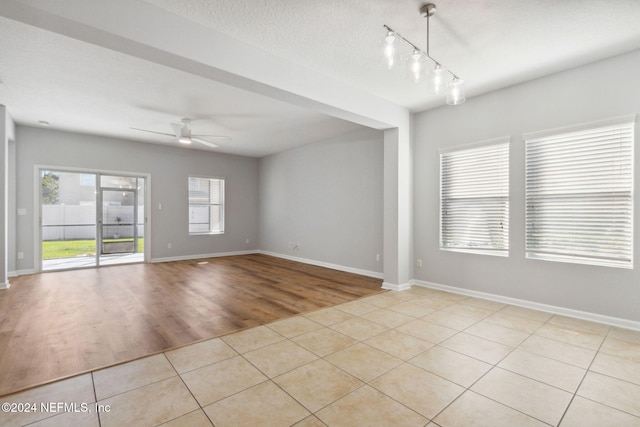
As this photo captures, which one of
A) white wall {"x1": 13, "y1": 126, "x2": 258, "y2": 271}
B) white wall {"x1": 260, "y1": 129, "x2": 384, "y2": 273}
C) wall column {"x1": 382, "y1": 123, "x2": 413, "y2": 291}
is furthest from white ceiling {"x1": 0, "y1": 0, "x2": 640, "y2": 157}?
white wall {"x1": 260, "y1": 129, "x2": 384, "y2": 273}

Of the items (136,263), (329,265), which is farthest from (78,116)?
(329,265)

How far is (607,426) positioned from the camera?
1623 millimetres

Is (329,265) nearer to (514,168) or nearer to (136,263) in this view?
(514,168)

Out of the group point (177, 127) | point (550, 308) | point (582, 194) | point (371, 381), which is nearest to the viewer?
point (371, 381)

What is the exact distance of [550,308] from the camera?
11.2ft

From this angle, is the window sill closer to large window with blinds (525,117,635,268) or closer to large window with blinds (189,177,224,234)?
large window with blinds (525,117,635,268)

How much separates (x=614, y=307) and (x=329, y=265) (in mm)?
4345

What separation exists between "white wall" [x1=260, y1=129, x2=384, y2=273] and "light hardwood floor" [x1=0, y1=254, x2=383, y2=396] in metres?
0.59

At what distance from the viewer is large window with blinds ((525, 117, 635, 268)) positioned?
2969 millimetres

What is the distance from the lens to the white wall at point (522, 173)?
9.75ft

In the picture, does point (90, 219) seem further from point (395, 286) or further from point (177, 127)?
point (395, 286)

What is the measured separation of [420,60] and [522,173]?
75.8 inches

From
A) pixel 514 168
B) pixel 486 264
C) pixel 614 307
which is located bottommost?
pixel 614 307

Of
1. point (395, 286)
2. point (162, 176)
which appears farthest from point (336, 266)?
point (162, 176)
